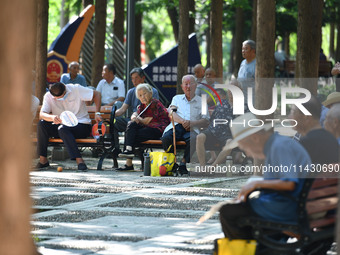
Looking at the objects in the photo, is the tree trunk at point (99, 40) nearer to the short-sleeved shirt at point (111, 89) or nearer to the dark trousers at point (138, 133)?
the short-sleeved shirt at point (111, 89)

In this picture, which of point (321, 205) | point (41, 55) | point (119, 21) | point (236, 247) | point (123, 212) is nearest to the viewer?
point (236, 247)

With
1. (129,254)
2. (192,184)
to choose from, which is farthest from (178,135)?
(129,254)

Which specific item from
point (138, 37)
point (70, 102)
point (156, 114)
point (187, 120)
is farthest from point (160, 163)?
point (138, 37)

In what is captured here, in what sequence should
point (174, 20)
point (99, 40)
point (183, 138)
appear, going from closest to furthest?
point (183, 138)
point (99, 40)
point (174, 20)

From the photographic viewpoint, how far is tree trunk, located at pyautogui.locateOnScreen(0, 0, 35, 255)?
4047 mm

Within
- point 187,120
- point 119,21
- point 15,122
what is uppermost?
point 119,21

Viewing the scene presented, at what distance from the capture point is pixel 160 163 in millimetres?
14516

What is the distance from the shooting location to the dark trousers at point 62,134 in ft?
50.9

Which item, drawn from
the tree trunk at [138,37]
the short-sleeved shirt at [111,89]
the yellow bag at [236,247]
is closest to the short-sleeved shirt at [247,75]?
the short-sleeved shirt at [111,89]

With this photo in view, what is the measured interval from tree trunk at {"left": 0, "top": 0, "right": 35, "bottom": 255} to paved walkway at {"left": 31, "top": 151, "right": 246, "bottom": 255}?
364cm

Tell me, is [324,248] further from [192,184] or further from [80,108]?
[80,108]

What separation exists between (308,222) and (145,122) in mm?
8982

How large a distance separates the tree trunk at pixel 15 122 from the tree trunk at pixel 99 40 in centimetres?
1882

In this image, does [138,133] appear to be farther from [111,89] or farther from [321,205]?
[321,205]
